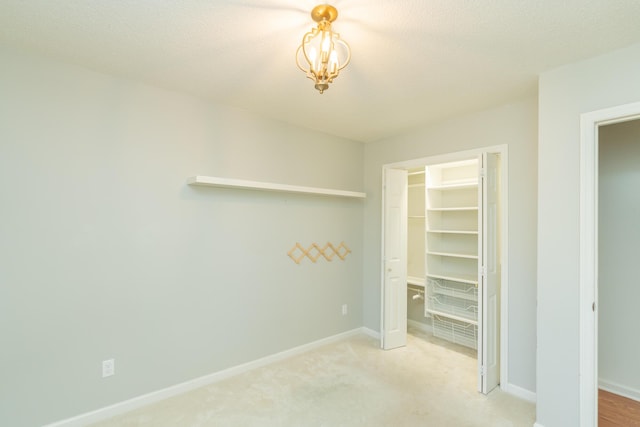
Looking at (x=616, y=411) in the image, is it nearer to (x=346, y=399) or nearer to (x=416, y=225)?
(x=346, y=399)

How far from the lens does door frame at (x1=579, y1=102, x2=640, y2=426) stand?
2004 millimetres

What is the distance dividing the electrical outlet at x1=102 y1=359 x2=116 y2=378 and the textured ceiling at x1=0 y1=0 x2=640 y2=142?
2.14 m

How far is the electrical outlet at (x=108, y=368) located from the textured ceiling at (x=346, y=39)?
2142 mm

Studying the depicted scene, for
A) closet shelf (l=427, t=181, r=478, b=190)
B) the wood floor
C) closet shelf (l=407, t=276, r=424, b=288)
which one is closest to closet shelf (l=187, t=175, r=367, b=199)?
closet shelf (l=427, t=181, r=478, b=190)

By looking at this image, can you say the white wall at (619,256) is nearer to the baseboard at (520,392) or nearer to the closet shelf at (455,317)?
the baseboard at (520,392)

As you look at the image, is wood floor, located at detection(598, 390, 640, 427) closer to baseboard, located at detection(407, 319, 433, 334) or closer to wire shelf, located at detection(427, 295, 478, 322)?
wire shelf, located at detection(427, 295, 478, 322)

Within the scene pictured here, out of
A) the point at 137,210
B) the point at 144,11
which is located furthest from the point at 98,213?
the point at 144,11

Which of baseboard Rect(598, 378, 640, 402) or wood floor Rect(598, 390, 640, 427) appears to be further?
baseboard Rect(598, 378, 640, 402)

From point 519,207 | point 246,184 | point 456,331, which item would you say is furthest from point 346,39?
point 456,331

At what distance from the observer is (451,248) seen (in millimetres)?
4133

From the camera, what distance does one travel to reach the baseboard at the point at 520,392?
8.63ft

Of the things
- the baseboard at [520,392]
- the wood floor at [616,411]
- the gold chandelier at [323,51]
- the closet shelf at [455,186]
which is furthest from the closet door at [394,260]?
the gold chandelier at [323,51]

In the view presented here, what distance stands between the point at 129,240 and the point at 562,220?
122 inches

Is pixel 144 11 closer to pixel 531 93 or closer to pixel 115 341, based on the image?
pixel 115 341
